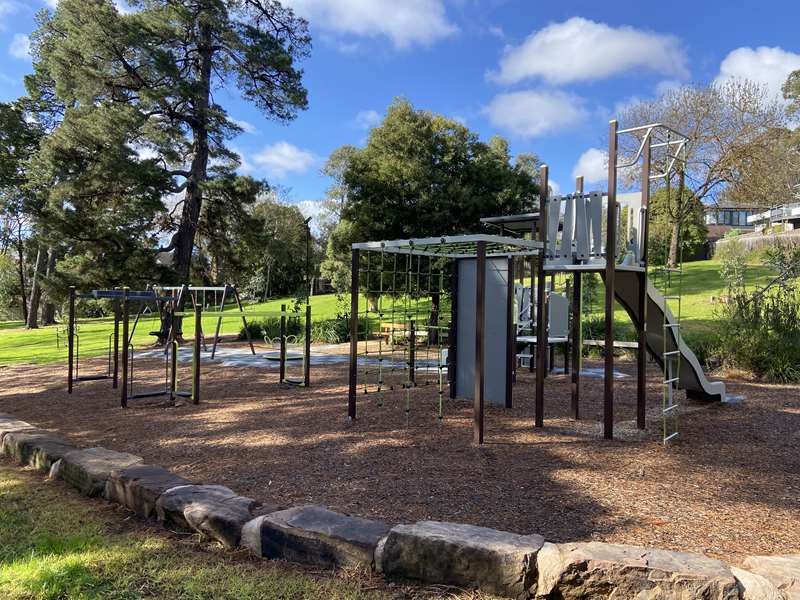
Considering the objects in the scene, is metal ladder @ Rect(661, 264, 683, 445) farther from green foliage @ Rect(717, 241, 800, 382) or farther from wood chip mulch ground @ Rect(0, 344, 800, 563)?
green foliage @ Rect(717, 241, 800, 382)

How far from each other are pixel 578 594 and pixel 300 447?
10.7ft

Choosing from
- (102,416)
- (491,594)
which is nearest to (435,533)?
(491,594)

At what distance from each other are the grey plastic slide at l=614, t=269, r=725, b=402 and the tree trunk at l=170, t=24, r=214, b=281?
1398cm

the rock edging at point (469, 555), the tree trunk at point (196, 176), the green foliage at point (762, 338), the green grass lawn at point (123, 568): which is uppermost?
the tree trunk at point (196, 176)

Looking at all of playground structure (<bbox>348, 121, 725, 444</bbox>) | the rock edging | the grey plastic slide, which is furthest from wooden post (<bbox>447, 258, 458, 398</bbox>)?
the rock edging

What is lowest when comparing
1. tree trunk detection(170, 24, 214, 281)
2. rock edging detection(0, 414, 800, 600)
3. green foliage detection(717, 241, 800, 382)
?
rock edging detection(0, 414, 800, 600)

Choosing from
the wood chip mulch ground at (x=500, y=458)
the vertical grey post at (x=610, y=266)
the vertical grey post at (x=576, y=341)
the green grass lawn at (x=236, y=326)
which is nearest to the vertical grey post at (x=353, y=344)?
the wood chip mulch ground at (x=500, y=458)

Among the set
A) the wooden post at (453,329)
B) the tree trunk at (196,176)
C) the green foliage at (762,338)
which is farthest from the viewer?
the tree trunk at (196,176)

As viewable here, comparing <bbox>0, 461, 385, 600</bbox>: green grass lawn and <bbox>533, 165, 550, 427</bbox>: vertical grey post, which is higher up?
<bbox>533, 165, 550, 427</bbox>: vertical grey post

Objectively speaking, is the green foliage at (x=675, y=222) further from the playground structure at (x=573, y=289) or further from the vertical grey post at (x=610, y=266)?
the vertical grey post at (x=610, y=266)

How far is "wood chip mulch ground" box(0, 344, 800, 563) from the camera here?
352 centimetres

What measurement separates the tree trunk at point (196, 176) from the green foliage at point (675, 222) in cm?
1351

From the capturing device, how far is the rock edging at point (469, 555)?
2.39 m

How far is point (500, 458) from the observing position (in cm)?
486
